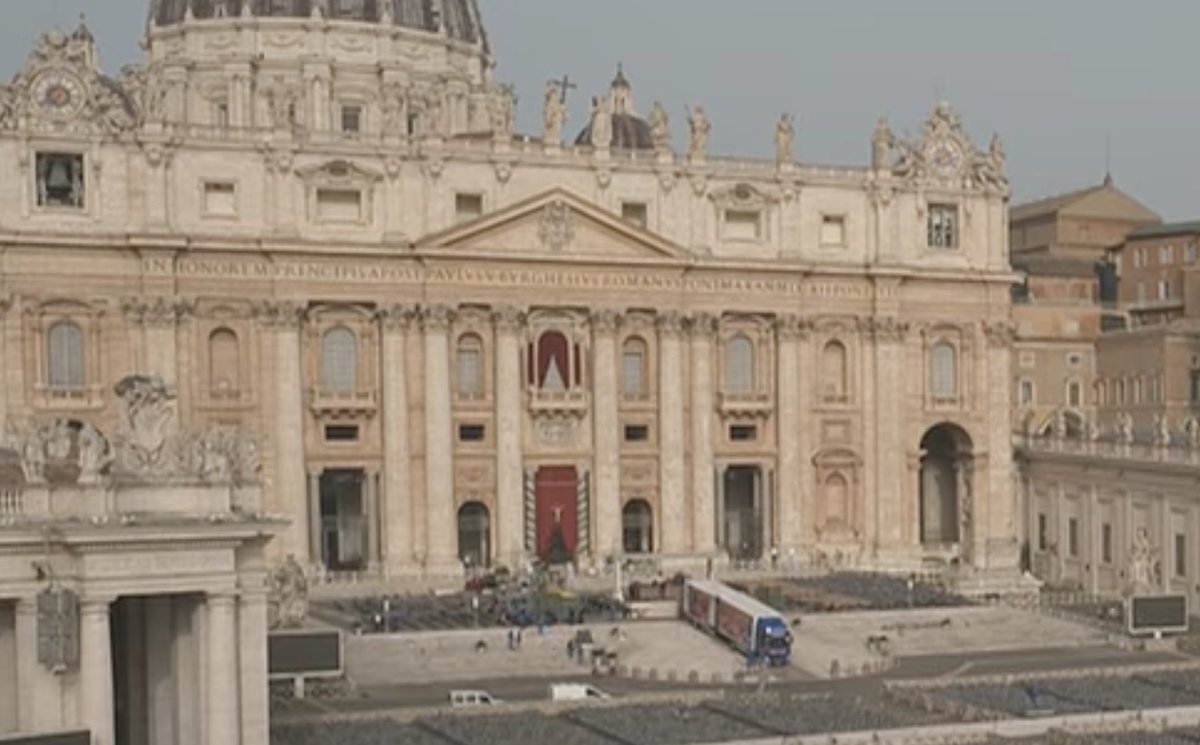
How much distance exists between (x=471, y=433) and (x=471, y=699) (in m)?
26.0

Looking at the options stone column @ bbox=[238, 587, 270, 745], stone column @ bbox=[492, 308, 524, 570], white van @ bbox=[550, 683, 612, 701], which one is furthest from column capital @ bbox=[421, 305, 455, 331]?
stone column @ bbox=[238, 587, 270, 745]

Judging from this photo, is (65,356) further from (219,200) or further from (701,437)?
(701,437)

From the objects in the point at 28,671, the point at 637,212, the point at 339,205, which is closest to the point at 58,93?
the point at 339,205

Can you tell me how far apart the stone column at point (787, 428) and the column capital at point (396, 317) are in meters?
16.2

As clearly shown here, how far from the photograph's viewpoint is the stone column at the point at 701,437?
77.5m

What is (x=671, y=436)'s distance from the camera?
77.2 meters

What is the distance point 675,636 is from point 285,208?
2366 centimetres

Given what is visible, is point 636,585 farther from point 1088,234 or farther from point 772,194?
point 1088,234

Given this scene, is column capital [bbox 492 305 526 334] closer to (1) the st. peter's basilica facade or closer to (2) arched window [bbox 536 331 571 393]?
(1) the st. peter's basilica facade

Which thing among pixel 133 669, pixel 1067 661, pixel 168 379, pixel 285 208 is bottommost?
pixel 1067 661

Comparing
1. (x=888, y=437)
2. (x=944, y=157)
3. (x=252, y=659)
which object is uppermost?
(x=944, y=157)

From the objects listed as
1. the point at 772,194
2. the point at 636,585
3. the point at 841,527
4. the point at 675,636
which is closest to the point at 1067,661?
the point at 675,636

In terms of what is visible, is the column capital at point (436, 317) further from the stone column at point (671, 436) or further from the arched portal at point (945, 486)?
the arched portal at point (945, 486)

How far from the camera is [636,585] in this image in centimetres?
6788
